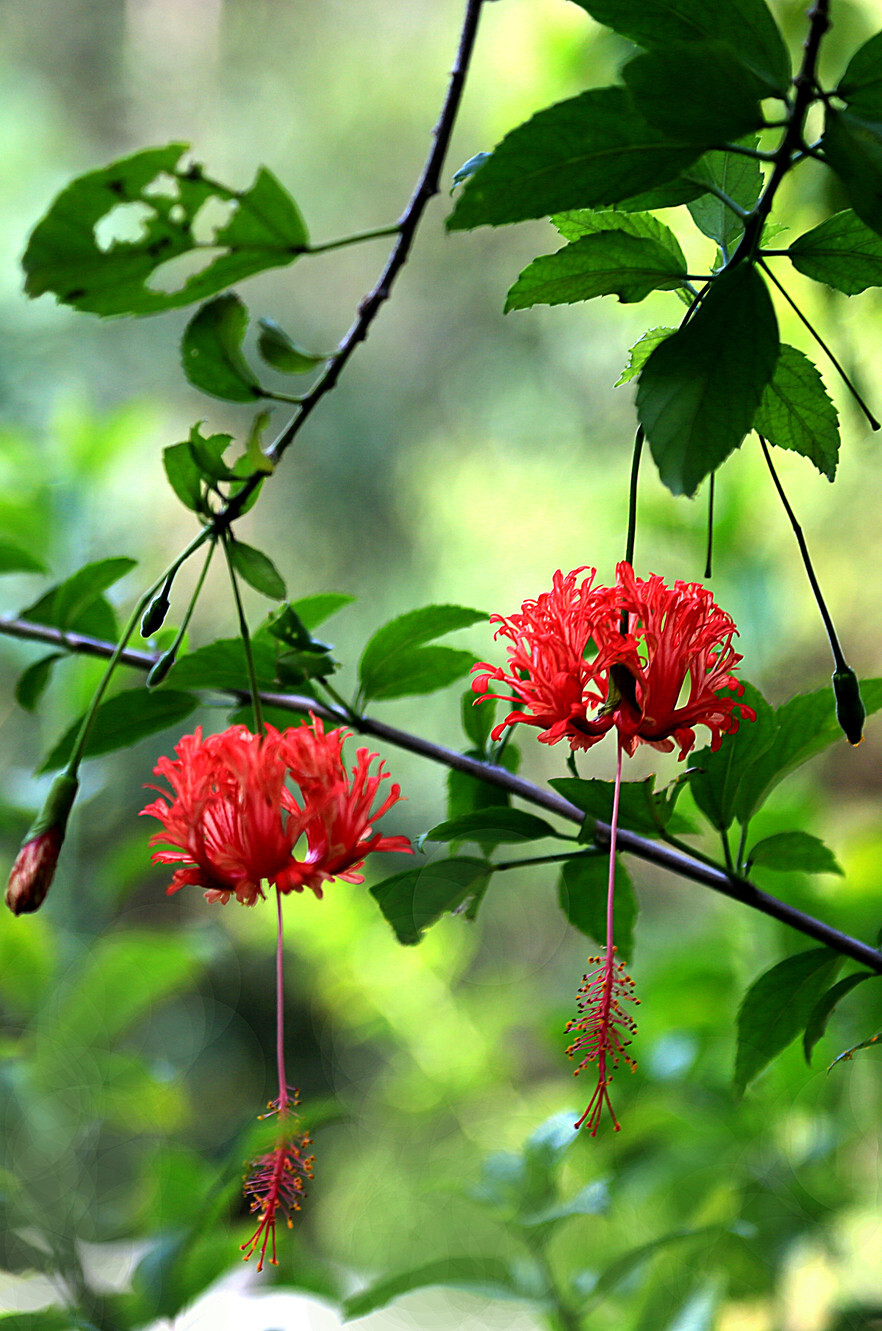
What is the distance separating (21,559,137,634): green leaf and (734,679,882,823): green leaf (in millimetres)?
194

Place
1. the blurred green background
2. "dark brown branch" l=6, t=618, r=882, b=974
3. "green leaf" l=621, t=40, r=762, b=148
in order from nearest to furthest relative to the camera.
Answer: "green leaf" l=621, t=40, r=762, b=148 < "dark brown branch" l=6, t=618, r=882, b=974 < the blurred green background

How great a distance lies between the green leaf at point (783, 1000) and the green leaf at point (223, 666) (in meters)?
0.16

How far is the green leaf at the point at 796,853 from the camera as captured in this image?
0.31 metres

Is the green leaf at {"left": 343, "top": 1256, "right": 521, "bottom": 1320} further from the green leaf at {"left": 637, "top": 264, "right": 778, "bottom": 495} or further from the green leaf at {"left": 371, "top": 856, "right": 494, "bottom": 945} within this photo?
the green leaf at {"left": 637, "top": 264, "right": 778, "bottom": 495}

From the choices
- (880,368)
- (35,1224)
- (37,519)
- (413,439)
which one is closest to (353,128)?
(413,439)

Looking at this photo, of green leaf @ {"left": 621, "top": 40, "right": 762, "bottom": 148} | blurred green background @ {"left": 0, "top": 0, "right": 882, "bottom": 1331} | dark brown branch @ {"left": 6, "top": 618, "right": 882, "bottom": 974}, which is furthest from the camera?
blurred green background @ {"left": 0, "top": 0, "right": 882, "bottom": 1331}

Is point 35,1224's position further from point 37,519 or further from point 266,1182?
point 37,519

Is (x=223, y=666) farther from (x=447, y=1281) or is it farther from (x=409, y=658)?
(x=447, y=1281)

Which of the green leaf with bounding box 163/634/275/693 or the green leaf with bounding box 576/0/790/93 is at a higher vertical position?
the green leaf with bounding box 576/0/790/93

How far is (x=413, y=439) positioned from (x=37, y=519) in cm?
157

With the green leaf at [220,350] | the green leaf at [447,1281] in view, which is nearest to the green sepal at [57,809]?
the green leaf at [220,350]

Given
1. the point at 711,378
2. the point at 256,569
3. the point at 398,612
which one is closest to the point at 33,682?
the point at 256,569

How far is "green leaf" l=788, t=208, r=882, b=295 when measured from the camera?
23cm

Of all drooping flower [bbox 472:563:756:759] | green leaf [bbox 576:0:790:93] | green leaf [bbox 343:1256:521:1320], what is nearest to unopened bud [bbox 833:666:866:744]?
drooping flower [bbox 472:563:756:759]
